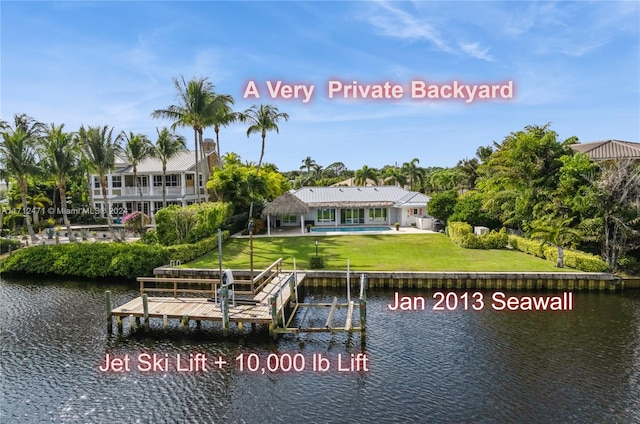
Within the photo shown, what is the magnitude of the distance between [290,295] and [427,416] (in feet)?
33.0

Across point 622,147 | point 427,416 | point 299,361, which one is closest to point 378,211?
point 622,147

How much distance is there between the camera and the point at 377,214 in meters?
43.3

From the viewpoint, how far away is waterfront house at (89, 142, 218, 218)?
1772 inches

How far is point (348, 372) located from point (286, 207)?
25.7 meters

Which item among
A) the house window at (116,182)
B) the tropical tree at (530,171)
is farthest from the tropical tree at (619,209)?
the house window at (116,182)

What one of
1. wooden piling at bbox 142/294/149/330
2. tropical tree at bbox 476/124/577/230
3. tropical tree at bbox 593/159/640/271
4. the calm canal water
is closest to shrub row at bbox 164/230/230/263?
the calm canal water

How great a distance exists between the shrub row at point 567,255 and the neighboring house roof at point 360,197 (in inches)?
510

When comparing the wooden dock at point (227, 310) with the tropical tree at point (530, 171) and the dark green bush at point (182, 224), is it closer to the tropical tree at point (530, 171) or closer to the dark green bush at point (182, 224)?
the dark green bush at point (182, 224)

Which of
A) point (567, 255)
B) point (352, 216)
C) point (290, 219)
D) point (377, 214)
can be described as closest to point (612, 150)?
point (567, 255)

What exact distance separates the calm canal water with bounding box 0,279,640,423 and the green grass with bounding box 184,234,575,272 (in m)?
6.25

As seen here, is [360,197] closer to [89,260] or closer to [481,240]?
[481,240]

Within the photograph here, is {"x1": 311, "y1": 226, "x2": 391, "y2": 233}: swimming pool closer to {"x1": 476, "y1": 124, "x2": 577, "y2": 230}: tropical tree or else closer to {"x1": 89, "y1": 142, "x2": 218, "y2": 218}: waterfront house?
{"x1": 476, "y1": 124, "x2": 577, "y2": 230}: tropical tree

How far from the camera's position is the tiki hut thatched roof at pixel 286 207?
37.5 metres

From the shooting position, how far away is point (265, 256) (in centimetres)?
2809
